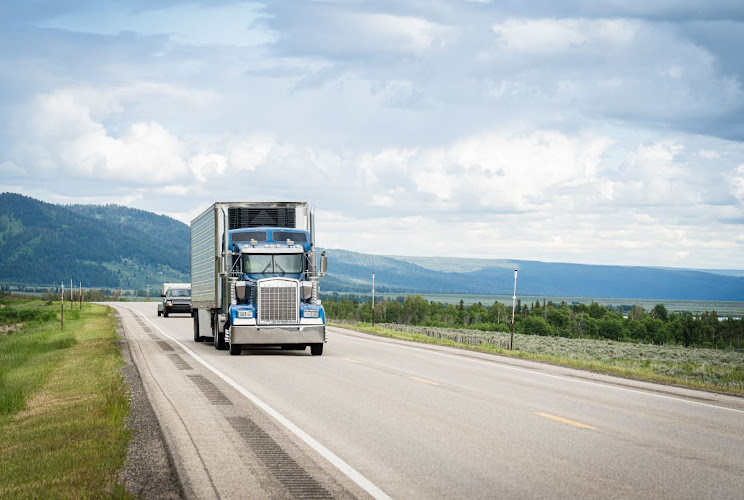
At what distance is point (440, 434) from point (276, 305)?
1432cm

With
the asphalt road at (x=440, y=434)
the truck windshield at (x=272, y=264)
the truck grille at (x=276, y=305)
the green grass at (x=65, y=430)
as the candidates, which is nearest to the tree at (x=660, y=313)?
the truck windshield at (x=272, y=264)

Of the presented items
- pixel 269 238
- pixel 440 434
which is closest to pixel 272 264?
pixel 269 238

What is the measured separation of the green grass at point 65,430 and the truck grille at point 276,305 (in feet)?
13.7

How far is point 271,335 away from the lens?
82.1ft

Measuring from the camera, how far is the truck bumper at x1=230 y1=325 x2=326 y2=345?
25000 millimetres

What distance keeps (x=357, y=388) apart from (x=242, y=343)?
9049mm

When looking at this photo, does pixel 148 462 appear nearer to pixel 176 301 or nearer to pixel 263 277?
pixel 263 277

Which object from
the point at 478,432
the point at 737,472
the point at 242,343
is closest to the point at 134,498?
the point at 478,432

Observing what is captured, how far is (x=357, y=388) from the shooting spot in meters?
16.7

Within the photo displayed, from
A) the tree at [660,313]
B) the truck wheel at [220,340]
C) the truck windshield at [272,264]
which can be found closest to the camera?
the truck windshield at [272,264]

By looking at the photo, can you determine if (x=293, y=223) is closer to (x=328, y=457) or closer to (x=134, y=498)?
(x=328, y=457)

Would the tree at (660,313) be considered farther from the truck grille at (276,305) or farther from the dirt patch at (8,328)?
the truck grille at (276,305)

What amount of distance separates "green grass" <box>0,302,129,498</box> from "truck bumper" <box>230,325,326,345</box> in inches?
132

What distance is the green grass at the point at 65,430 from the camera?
333 inches
